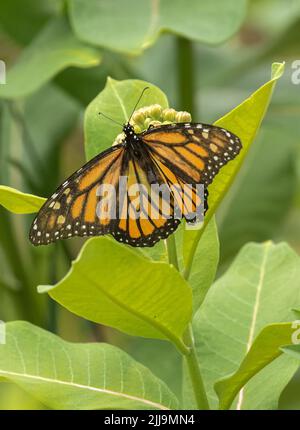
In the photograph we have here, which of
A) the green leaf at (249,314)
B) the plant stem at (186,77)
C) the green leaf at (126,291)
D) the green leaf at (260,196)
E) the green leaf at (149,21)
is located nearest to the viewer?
the green leaf at (126,291)

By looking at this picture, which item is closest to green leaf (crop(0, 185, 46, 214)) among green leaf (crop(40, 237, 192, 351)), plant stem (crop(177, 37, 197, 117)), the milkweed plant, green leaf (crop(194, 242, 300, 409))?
the milkweed plant

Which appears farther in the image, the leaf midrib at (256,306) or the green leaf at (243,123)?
the leaf midrib at (256,306)

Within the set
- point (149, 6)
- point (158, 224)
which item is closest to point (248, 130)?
Answer: point (158, 224)

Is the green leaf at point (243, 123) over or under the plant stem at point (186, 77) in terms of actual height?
under

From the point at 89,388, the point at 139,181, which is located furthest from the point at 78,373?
the point at 139,181

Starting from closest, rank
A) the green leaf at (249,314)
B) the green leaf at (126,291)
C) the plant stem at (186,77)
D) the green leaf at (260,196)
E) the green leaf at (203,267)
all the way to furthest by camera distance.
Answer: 1. the green leaf at (126,291)
2. the green leaf at (203,267)
3. the green leaf at (249,314)
4. the plant stem at (186,77)
5. the green leaf at (260,196)

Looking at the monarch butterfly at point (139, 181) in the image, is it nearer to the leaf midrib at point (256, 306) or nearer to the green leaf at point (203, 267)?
the green leaf at point (203, 267)

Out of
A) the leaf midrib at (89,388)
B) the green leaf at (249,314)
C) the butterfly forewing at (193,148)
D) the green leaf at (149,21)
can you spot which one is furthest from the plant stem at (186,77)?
the leaf midrib at (89,388)

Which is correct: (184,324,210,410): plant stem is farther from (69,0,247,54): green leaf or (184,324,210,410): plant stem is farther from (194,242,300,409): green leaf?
(69,0,247,54): green leaf
